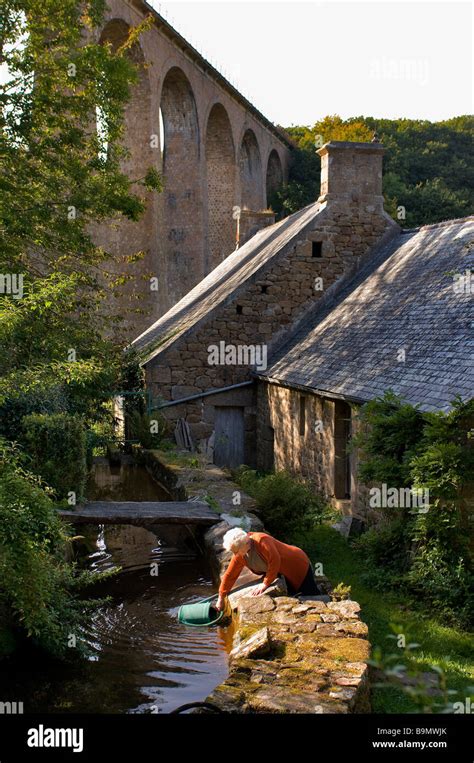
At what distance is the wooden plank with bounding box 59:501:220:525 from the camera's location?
997 centimetres

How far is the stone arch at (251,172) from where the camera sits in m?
45.9

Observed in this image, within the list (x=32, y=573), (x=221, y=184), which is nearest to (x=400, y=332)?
(x=32, y=573)

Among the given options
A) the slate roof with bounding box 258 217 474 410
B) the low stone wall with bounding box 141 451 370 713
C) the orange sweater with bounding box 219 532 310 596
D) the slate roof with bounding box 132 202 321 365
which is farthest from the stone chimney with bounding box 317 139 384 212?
the orange sweater with bounding box 219 532 310 596

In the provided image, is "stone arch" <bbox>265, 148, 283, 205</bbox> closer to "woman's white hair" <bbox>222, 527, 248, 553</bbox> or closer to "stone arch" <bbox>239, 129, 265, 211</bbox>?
"stone arch" <bbox>239, 129, 265, 211</bbox>

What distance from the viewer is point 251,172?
155 feet

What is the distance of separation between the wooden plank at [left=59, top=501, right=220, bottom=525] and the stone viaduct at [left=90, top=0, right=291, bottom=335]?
880cm

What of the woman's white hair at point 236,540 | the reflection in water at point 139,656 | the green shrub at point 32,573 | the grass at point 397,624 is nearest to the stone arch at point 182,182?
the grass at point 397,624

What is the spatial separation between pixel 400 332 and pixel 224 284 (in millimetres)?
8682

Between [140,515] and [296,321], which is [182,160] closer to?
[296,321]

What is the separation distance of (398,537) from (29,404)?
5619 mm

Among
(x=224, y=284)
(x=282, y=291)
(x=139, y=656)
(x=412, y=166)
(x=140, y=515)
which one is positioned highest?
(x=412, y=166)

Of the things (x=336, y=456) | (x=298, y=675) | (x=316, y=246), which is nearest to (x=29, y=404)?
(x=336, y=456)

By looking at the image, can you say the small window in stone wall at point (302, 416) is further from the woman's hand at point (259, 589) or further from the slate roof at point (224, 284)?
the woman's hand at point (259, 589)

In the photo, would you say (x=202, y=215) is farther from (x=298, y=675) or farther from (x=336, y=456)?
(x=298, y=675)
